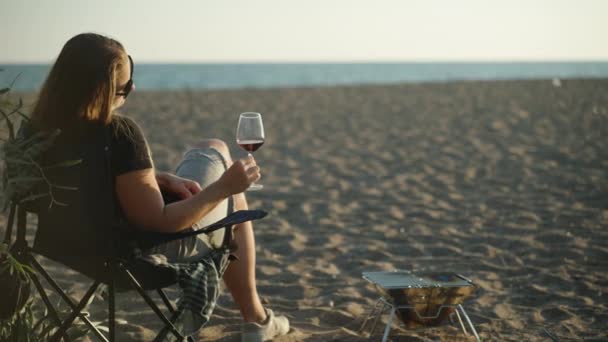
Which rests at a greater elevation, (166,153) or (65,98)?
(65,98)

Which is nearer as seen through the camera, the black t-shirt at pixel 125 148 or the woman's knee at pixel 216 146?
the black t-shirt at pixel 125 148

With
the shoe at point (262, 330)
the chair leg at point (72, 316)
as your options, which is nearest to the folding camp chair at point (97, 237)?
the chair leg at point (72, 316)

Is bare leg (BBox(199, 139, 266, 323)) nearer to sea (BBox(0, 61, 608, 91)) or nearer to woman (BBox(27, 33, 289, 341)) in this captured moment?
woman (BBox(27, 33, 289, 341))

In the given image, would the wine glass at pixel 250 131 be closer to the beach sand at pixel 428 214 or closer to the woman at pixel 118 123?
the woman at pixel 118 123

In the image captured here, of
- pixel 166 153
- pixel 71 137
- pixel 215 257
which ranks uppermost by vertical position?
pixel 71 137

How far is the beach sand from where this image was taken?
353 cm

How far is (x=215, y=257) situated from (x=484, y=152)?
704 cm

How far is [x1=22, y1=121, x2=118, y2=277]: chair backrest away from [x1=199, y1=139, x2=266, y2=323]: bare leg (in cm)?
77

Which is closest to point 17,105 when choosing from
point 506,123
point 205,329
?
point 205,329

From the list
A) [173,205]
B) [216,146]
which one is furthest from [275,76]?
[173,205]

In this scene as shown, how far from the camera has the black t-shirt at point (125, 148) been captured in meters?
2.13

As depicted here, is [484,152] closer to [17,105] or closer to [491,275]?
[491,275]

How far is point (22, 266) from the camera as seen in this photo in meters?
2.24

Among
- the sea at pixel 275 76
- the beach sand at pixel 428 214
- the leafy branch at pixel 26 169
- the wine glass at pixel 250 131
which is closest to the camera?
the leafy branch at pixel 26 169
